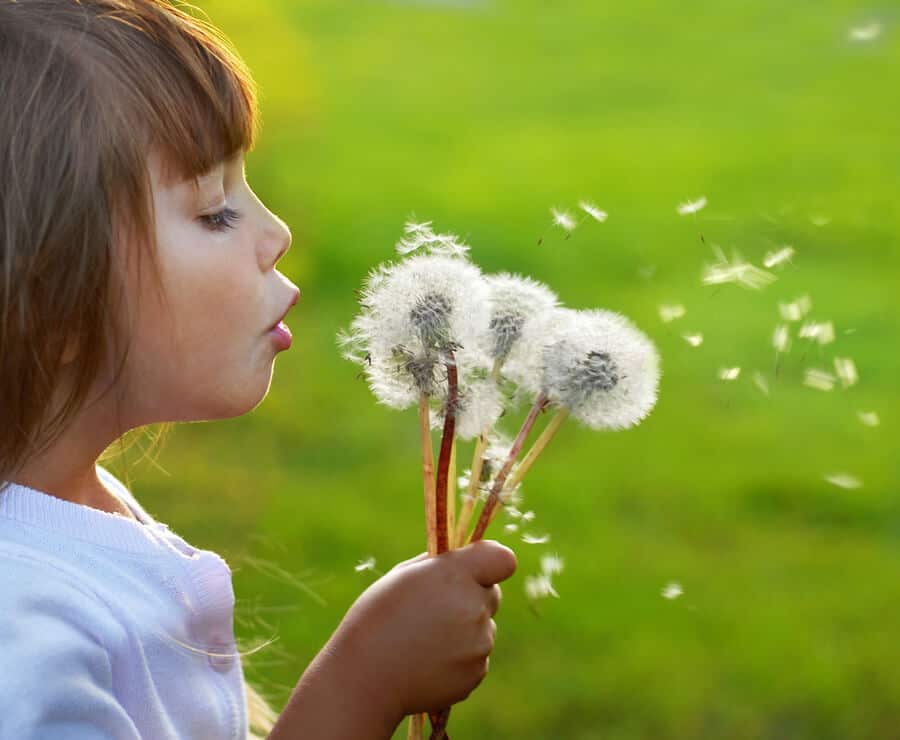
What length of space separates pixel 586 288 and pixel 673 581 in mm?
1004

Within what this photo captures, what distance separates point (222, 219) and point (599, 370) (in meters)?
0.29

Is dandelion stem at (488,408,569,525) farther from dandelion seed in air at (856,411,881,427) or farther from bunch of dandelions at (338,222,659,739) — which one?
dandelion seed in air at (856,411,881,427)

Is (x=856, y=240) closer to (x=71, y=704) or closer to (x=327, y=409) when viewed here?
(x=327, y=409)

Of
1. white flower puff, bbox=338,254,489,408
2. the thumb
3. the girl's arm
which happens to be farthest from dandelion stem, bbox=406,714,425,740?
white flower puff, bbox=338,254,489,408

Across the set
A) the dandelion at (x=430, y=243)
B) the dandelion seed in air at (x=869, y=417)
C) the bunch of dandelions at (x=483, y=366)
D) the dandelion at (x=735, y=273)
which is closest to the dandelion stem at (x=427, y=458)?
the bunch of dandelions at (x=483, y=366)

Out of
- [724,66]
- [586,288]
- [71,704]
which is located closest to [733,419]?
[586,288]

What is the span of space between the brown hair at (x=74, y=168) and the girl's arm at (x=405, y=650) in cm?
26

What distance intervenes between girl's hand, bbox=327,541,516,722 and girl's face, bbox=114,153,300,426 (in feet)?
0.59

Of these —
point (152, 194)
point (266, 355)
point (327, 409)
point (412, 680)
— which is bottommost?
point (327, 409)

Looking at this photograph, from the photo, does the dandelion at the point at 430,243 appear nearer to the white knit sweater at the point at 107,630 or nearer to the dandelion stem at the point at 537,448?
the dandelion stem at the point at 537,448

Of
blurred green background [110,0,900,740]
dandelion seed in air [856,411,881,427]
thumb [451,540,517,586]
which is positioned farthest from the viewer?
blurred green background [110,0,900,740]

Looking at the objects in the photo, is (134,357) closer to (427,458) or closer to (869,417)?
(427,458)

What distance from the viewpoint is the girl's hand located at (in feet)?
2.98

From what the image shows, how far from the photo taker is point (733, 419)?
281 centimetres
